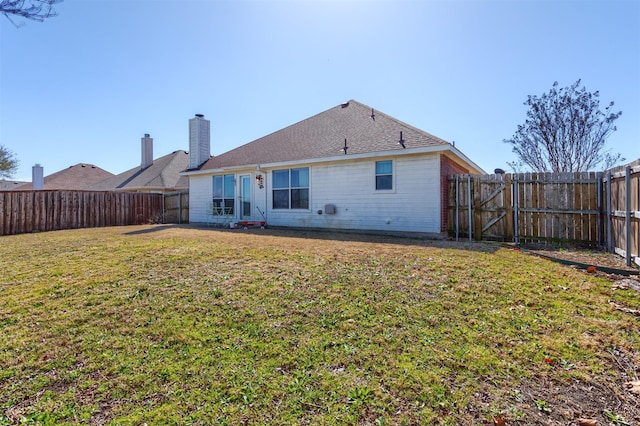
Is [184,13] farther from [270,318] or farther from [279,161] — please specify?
[270,318]

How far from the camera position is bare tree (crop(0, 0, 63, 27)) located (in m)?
3.38

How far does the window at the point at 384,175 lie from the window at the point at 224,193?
6.72 meters

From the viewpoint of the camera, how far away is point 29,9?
137 inches

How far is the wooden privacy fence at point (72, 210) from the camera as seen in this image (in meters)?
11.8

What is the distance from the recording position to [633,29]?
35.1 ft

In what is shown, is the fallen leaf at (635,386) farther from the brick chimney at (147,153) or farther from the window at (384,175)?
the brick chimney at (147,153)

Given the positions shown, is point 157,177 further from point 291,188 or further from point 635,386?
point 635,386

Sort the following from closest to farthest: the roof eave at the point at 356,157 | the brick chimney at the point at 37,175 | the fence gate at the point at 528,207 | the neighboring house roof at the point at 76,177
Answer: the fence gate at the point at 528,207 → the roof eave at the point at 356,157 → the brick chimney at the point at 37,175 → the neighboring house roof at the point at 76,177

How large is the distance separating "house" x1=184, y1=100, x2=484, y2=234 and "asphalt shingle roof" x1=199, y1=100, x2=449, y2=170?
4cm

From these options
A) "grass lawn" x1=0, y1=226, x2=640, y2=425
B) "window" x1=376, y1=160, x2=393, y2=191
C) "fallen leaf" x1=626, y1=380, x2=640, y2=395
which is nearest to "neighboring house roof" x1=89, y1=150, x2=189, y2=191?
"window" x1=376, y1=160, x2=393, y2=191

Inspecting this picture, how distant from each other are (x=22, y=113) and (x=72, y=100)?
2126 mm

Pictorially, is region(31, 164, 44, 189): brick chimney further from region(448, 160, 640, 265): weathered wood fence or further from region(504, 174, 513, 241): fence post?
region(504, 174, 513, 241): fence post

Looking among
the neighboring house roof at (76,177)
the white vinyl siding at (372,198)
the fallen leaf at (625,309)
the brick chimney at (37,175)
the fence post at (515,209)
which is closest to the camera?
the fallen leaf at (625,309)

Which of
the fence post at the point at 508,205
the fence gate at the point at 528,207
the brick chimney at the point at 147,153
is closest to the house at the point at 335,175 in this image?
the fence gate at the point at 528,207
